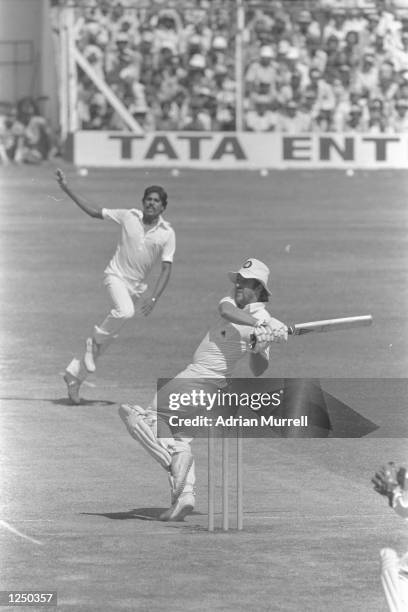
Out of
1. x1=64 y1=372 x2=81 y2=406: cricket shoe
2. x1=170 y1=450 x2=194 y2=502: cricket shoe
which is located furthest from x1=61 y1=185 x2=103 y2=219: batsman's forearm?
x1=170 y1=450 x2=194 y2=502: cricket shoe

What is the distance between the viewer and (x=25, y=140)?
39.2 m

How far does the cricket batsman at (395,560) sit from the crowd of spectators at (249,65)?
31.8 meters

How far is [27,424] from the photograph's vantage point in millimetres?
13078

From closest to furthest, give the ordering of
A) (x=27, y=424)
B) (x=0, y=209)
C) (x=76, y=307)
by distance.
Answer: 1. (x=27, y=424)
2. (x=76, y=307)
3. (x=0, y=209)

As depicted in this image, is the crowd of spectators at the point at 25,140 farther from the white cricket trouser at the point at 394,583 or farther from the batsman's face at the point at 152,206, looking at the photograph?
the white cricket trouser at the point at 394,583

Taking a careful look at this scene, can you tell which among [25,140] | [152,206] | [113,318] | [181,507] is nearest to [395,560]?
[181,507]

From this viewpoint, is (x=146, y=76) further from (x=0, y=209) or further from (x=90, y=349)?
(x=90, y=349)

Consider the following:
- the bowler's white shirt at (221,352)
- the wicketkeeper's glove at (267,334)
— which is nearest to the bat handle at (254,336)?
the wicketkeeper's glove at (267,334)

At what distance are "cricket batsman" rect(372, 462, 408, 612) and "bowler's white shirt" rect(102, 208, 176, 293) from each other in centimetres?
746

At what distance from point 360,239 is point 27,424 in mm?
13693

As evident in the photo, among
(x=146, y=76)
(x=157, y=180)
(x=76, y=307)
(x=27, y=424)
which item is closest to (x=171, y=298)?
(x=76, y=307)

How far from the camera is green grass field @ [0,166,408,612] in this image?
28.7 feet

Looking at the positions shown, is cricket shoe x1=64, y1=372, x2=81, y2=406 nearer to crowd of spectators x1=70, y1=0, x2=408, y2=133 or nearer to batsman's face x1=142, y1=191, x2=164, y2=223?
batsman's face x1=142, y1=191, x2=164, y2=223

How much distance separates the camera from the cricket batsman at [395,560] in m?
6.66
